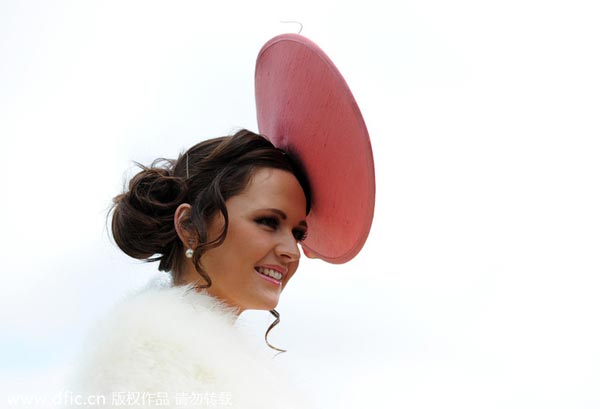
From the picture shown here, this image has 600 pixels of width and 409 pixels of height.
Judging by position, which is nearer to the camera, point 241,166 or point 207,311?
point 207,311

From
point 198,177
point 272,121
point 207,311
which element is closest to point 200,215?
point 198,177

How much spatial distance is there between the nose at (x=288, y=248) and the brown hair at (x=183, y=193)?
0.89 ft

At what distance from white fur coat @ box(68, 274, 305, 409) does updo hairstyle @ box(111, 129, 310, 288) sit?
1.28 ft

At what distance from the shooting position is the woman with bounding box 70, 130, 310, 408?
2859 mm

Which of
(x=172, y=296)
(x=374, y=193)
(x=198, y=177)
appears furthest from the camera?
Answer: (x=198, y=177)

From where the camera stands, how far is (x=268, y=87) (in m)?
4.07

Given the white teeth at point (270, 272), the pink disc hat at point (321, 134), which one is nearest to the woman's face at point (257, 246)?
the white teeth at point (270, 272)

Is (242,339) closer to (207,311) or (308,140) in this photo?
(207,311)

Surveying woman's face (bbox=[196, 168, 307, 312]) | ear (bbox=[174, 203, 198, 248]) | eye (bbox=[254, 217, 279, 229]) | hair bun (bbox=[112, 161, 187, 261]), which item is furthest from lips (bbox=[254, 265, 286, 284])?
hair bun (bbox=[112, 161, 187, 261])

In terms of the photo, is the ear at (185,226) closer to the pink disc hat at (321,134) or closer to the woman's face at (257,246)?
the woman's face at (257,246)

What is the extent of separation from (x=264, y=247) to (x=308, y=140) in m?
0.60

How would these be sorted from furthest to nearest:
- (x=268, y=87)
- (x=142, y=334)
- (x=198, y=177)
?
(x=268, y=87) < (x=198, y=177) < (x=142, y=334)

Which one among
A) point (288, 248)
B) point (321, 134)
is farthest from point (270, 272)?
point (321, 134)

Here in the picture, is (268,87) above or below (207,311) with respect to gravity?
above
